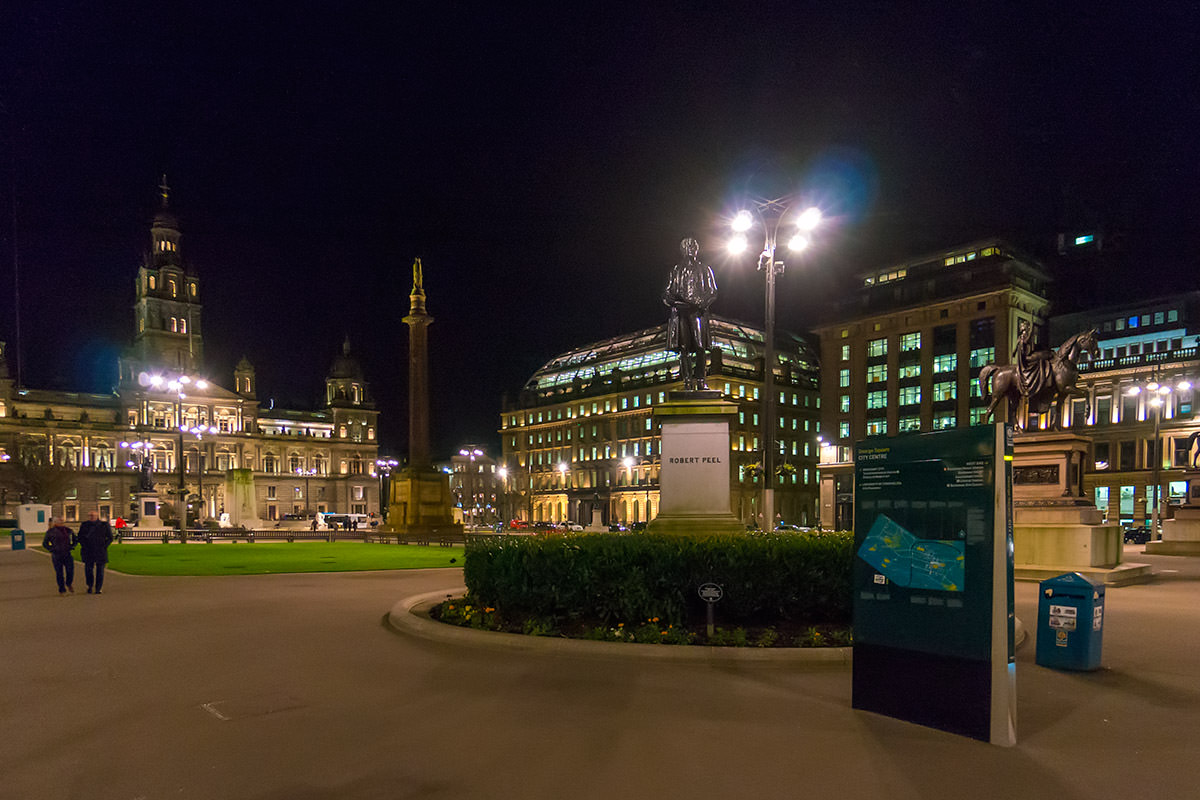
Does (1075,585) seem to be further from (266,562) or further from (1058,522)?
(266,562)

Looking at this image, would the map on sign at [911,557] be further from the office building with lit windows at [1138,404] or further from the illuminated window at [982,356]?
the illuminated window at [982,356]

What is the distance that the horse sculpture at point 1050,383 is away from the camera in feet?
75.9

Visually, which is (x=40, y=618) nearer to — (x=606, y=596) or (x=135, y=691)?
(x=135, y=691)

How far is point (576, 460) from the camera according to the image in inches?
4473

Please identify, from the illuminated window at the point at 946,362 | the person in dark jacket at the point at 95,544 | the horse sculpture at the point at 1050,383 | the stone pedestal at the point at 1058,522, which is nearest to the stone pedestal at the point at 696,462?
the stone pedestal at the point at 1058,522

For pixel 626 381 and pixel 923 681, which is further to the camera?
pixel 626 381

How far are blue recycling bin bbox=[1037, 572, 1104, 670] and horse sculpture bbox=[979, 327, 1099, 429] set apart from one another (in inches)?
548

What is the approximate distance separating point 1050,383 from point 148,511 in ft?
212

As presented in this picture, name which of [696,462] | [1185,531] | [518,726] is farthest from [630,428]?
[518,726]

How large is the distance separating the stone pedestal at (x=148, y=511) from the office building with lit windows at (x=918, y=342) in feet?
213

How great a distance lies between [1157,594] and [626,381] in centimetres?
9168

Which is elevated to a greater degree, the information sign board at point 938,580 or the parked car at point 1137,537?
the information sign board at point 938,580

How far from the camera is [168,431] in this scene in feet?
386

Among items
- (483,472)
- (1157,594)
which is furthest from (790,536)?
(483,472)
